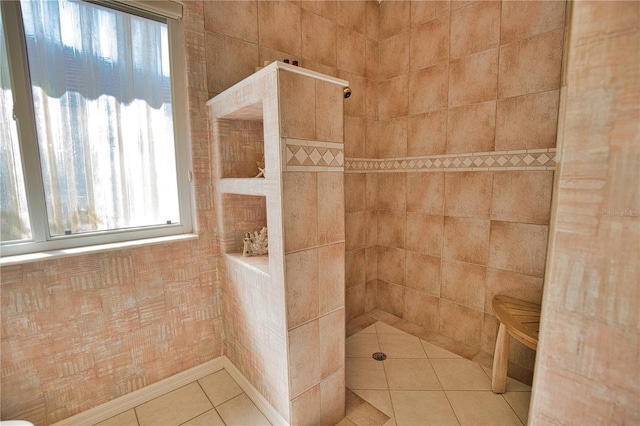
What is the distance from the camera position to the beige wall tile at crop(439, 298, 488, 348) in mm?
2025

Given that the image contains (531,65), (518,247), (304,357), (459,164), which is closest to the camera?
(304,357)

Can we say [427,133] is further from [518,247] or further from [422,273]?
[422,273]

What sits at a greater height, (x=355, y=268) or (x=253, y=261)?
(x=253, y=261)

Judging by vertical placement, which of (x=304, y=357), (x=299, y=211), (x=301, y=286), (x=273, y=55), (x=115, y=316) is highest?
(x=273, y=55)

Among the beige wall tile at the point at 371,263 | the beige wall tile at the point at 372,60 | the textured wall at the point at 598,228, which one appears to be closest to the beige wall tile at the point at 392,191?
the beige wall tile at the point at 371,263

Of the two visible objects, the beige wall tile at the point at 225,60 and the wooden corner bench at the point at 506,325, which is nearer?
the wooden corner bench at the point at 506,325

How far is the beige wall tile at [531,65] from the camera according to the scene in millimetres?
1583

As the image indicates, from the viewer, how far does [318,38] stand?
6.93 feet

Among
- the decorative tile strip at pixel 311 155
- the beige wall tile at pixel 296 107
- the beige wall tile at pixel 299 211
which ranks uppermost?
the beige wall tile at pixel 296 107

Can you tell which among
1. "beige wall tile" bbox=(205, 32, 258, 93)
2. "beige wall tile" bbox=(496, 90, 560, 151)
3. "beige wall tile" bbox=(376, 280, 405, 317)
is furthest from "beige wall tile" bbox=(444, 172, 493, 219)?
"beige wall tile" bbox=(205, 32, 258, 93)

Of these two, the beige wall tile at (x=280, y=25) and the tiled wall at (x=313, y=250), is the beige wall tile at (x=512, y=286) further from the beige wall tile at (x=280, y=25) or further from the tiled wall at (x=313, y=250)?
the beige wall tile at (x=280, y=25)

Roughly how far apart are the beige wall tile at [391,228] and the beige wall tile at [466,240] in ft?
1.22

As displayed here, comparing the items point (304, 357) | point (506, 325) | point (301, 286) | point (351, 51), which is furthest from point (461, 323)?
point (351, 51)

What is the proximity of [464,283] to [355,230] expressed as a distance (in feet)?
3.06
